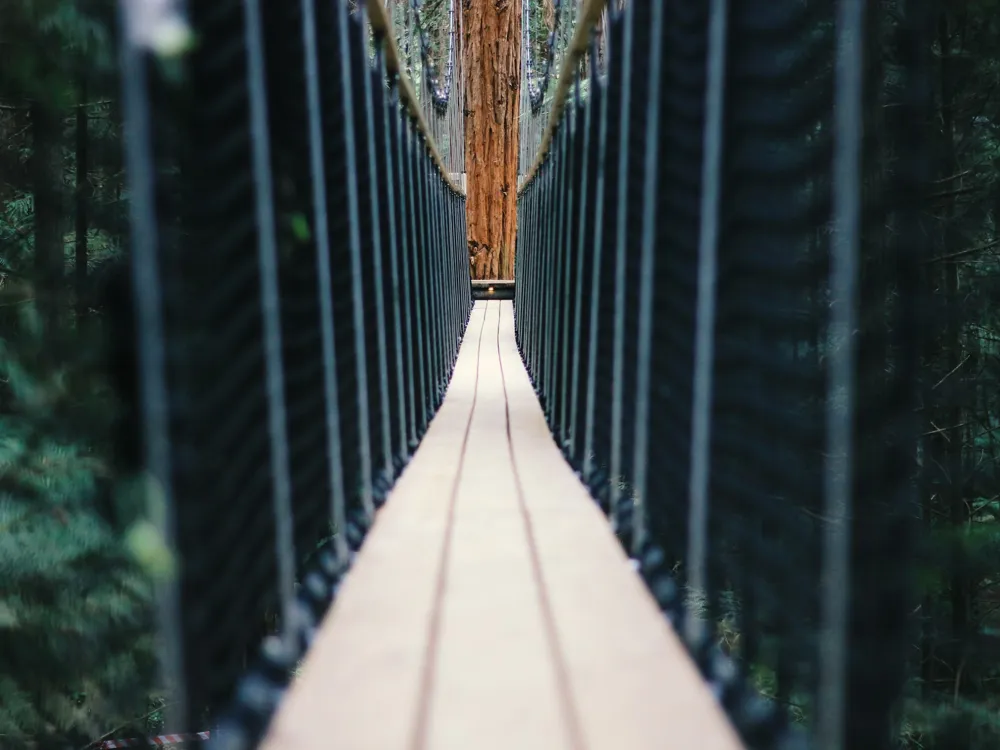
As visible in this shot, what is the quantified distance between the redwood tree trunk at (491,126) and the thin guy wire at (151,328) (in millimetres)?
8274

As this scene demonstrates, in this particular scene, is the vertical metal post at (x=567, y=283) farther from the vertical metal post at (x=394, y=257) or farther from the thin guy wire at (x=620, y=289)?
the thin guy wire at (x=620, y=289)

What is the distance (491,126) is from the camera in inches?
347

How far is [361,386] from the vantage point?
5.70 ft

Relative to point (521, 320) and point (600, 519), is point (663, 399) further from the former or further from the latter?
point (521, 320)

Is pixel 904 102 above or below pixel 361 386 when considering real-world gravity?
above

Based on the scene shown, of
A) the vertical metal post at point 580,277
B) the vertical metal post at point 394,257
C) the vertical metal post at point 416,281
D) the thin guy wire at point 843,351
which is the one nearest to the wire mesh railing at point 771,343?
the thin guy wire at point 843,351

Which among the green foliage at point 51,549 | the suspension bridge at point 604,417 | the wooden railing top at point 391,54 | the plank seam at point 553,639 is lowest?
the green foliage at point 51,549

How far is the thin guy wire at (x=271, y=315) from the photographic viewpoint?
0.99 metres

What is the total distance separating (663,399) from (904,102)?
2.33 feet

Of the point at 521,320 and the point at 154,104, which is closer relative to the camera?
the point at 154,104

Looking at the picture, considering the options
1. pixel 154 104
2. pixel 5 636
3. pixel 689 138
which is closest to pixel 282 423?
pixel 154 104

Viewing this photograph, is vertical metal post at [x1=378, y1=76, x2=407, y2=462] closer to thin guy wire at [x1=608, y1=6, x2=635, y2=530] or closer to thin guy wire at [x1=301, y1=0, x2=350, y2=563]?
thin guy wire at [x1=608, y1=6, x2=635, y2=530]

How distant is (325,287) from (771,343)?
2.18ft

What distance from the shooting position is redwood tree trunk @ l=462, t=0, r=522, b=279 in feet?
28.3
